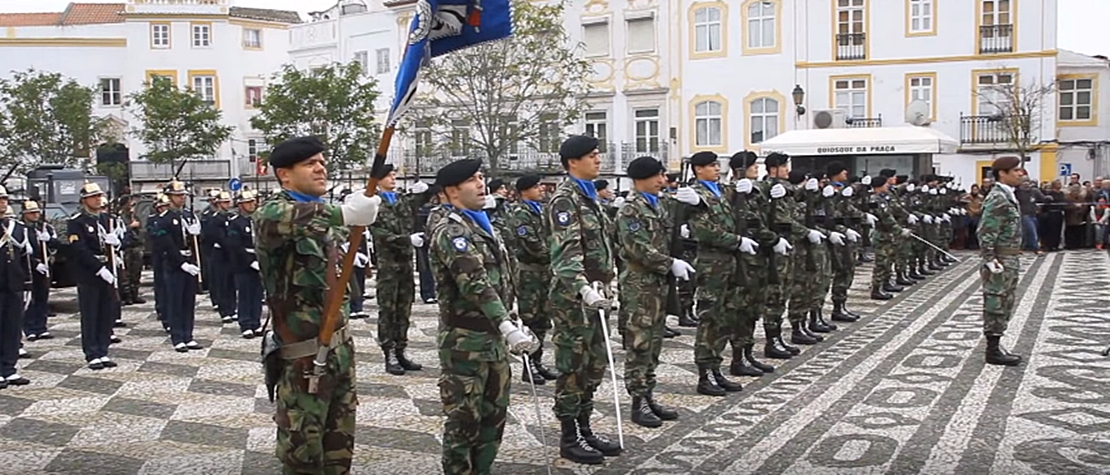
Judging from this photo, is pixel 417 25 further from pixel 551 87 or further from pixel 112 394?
pixel 551 87

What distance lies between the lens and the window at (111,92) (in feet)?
163

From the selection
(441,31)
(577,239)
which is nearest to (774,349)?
(577,239)

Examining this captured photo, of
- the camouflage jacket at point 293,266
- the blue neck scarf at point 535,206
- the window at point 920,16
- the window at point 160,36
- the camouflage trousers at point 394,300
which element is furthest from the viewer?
the window at point 160,36

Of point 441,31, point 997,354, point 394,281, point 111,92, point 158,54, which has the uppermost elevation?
point 158,54

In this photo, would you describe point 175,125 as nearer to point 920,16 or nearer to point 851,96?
point 851,96

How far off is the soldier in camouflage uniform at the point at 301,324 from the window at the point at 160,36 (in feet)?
157

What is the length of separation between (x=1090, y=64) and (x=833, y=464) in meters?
34.2

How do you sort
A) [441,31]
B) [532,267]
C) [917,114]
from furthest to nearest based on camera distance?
1. [917,114]
2. [532,267]
3. [441,31]

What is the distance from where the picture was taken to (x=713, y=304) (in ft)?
28.0

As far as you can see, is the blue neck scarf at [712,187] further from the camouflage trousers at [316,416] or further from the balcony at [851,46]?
the balcony at [851,46]

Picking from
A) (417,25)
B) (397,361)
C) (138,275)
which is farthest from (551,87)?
(417,25)

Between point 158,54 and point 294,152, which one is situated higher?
point 158,54

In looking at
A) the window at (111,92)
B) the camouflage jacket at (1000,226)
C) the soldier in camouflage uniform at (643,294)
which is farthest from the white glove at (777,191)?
the window at (111,92)

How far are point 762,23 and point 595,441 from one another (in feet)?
98.2
